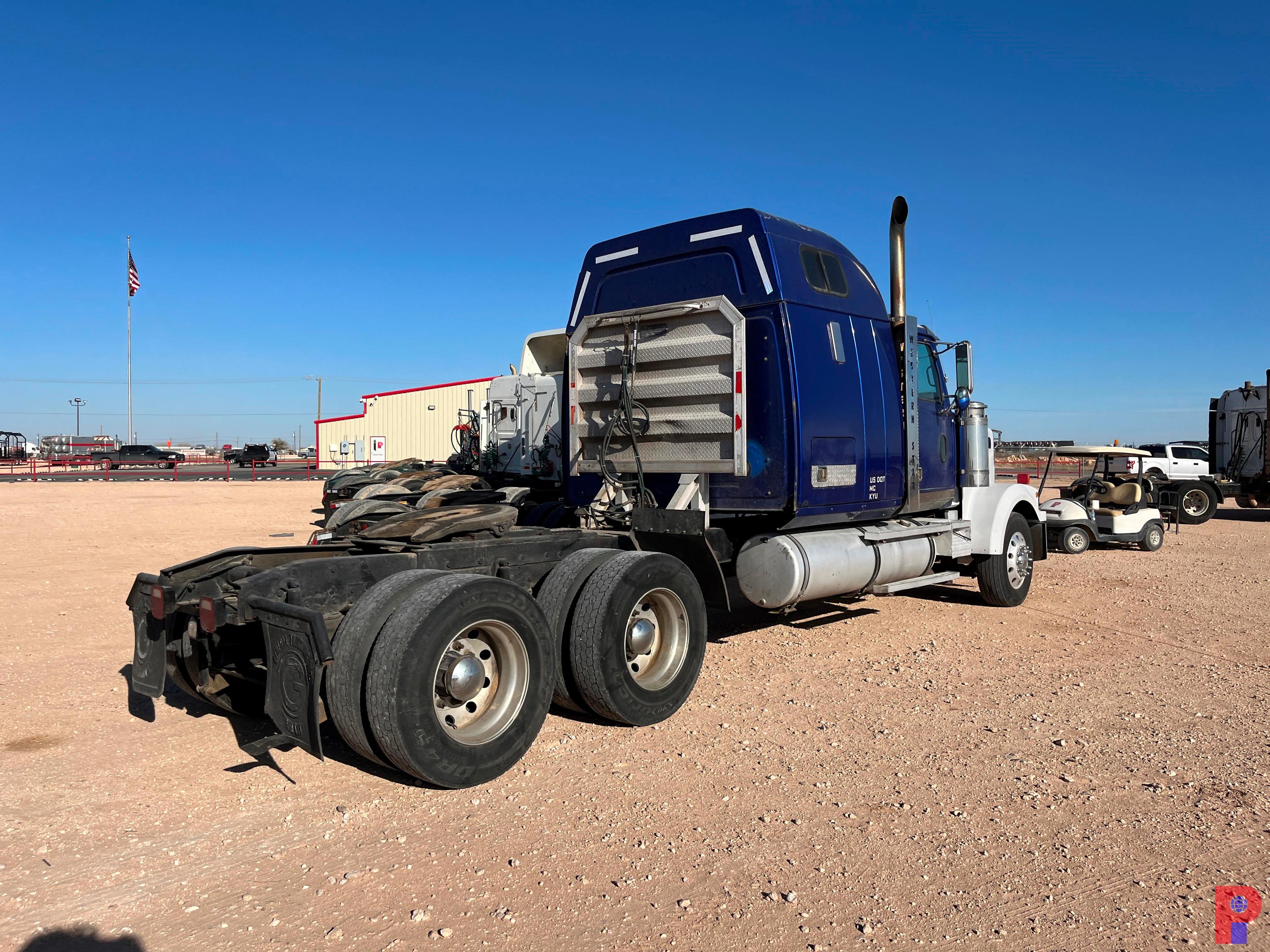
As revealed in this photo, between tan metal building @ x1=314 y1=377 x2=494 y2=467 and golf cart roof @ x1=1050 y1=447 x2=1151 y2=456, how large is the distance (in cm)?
2963

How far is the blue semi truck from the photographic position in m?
4.08

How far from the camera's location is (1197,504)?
19.4 meters

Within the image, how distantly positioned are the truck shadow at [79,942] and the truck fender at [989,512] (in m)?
7.74

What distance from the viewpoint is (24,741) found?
4.82 metres

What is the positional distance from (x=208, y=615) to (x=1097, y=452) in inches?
540

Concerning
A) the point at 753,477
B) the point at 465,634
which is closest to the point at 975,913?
the point at 465,634

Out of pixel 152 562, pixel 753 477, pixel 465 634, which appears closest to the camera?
pixel 465 634

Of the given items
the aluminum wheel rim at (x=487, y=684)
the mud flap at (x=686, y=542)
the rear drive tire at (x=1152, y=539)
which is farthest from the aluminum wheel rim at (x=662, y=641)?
the rear drive tire at (x=1152, y=539)

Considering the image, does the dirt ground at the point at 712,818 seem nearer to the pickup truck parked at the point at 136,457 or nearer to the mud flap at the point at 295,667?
the mud flap at the point at 295,667

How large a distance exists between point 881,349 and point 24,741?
6698 mm

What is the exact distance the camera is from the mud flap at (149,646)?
182 inches

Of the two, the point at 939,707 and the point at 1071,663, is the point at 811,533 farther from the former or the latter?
the point at 1071,663

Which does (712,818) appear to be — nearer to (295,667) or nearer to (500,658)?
(500,658)

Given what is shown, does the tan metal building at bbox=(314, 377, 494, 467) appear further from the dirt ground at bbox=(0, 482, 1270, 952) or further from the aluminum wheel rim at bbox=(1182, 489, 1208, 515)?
the dirt ground at bbox=(0, 482, 1270, 952)
